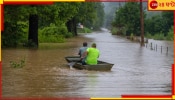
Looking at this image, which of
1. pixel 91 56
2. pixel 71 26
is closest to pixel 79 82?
pixel 91 56

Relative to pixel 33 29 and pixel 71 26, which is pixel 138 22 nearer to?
pixel 71 26

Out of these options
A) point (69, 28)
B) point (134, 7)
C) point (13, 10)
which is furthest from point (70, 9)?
point (134, 7)

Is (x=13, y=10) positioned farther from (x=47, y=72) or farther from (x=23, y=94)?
(x=23, y=94)

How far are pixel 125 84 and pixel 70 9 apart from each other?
26.1 meters

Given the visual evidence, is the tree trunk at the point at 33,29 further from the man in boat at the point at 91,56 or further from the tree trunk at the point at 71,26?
the tree trunk at the point at 71,26

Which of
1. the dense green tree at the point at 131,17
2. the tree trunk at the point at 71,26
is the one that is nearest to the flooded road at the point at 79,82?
the tree trunk at the point at 71,26

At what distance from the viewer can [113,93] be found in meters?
14.9

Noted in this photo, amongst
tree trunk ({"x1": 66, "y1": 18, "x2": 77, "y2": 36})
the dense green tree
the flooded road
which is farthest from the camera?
the dense green tree

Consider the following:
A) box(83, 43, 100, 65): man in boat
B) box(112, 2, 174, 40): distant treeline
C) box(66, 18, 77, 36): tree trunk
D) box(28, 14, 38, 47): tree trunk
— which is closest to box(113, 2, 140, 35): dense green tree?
box(112, 2, 174, 40): distant treeline

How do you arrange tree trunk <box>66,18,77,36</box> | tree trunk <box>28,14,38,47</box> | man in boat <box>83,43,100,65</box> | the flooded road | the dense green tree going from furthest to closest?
the dense green tree, tree trunk <box>66,18,77,36</box>, tree trunk <box>28,14,38,47</box>, man in boat <box>83,43,100,65</box>, the flooded road

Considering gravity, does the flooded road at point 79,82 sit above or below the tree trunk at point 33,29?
below

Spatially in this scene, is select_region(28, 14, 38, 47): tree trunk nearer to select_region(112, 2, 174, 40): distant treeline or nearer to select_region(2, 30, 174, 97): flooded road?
select_region(2, 30, 174, 97): flooded road

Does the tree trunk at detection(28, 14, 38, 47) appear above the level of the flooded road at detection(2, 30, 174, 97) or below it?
above

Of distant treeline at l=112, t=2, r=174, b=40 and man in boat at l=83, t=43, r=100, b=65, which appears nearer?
man in boat at l=83, t=43, r=100, b=65
